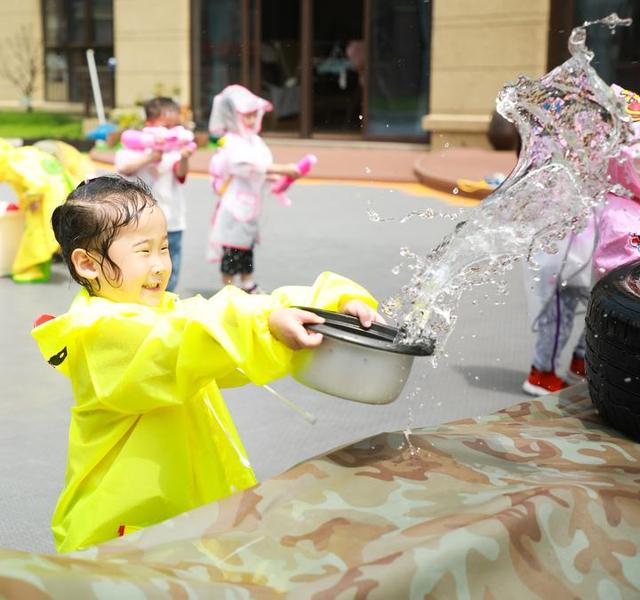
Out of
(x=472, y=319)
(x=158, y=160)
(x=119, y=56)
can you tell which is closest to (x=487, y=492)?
(x=472, y=319)

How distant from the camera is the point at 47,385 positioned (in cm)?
463

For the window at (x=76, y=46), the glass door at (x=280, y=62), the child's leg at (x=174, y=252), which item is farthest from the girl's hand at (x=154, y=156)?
the window at (x=76, y=46)

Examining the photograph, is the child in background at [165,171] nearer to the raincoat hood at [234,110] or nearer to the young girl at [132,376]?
the raincoat hood at [234,110]

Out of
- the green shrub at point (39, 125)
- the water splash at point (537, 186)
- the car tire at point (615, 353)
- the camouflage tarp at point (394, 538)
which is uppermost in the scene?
the water splash at point (537, 186)

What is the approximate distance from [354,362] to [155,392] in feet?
1.32

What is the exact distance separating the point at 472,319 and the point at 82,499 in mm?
3904

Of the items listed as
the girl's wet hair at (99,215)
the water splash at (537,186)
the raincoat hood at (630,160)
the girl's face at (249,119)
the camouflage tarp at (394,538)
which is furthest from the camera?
the girl's face at (249,119)

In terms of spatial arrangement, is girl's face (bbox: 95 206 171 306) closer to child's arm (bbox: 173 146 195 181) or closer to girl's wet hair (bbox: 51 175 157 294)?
girl's wet hair (bbox: 51 175 157 294)

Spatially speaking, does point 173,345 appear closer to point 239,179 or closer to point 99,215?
point 99,215

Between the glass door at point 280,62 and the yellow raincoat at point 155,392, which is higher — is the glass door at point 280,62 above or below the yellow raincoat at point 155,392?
above

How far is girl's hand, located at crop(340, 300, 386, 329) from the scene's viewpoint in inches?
80.4

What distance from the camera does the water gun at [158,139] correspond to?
6066 mm

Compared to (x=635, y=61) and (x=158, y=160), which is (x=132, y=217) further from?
(x=635, y=61)

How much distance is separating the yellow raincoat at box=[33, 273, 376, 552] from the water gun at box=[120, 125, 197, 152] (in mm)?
3941
